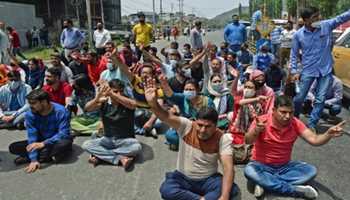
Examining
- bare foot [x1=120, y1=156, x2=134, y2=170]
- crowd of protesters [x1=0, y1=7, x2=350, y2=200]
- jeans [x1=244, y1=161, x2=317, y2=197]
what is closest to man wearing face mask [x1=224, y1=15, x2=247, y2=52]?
crowd of protesters [x1=0, y1=7, x2=350, y2=200]

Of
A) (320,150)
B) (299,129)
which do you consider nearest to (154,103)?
(299,129)

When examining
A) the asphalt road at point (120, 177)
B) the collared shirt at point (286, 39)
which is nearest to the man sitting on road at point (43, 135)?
the asphalt road at point (120, 177)

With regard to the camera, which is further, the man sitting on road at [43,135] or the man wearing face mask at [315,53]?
the man wearing face mask at [315,53]

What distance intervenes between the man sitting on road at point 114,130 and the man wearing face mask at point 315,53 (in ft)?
9.02

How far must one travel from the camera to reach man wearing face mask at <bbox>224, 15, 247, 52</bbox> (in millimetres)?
11727

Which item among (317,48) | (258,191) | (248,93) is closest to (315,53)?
(317,48)

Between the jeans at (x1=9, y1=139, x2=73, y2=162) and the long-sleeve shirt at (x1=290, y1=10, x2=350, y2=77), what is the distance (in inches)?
148

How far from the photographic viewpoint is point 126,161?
5340mm

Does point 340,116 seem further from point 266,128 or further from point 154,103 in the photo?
point 154,103

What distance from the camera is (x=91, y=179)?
4969mm

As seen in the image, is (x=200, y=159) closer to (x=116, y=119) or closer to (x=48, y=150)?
(x=116, y=119)

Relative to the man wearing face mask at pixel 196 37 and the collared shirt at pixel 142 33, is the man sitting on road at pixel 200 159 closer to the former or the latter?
the collared shirt at pixel 142 33

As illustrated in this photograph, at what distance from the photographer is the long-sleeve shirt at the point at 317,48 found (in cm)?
602

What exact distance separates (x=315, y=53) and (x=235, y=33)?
18.9ft
